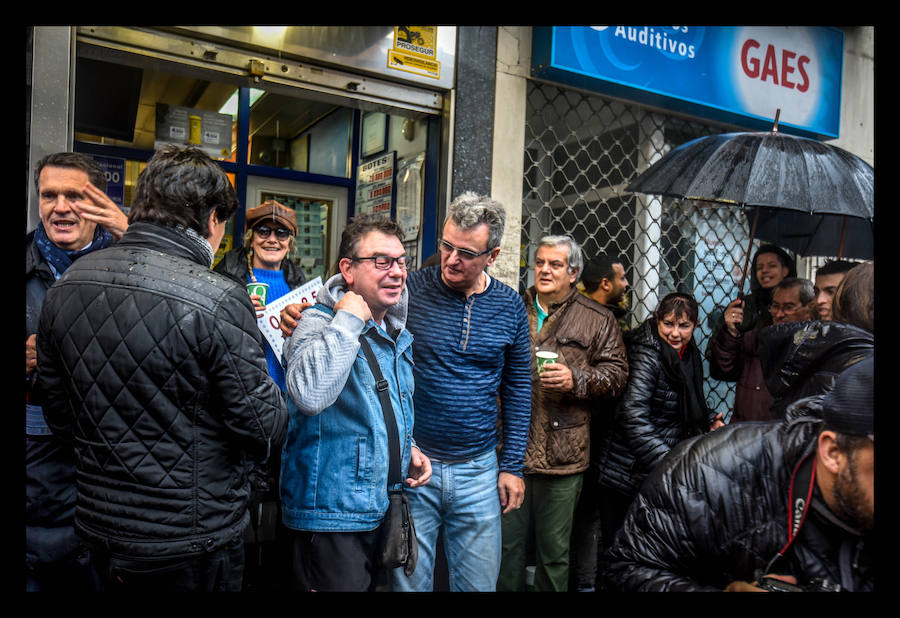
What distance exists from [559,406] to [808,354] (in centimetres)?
137

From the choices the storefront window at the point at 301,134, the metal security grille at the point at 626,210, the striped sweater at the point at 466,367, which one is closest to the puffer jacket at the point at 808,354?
the striped sweater at the point at 466,367

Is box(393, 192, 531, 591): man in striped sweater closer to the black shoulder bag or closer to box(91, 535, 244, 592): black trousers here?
the black shoulder bag

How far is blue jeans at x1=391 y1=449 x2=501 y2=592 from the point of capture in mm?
2811

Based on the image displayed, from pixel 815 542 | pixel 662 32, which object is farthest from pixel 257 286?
pixel 662 32

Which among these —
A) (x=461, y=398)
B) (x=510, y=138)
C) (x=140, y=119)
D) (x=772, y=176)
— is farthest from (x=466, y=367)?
(x=140, y=119)

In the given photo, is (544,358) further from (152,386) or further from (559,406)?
(152,386)

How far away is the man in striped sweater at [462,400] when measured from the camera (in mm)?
2836

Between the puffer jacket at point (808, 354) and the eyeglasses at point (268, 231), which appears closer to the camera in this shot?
the puffer jacket at point (808, 354)

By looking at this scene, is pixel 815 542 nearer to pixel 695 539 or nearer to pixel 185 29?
pixel 695 539

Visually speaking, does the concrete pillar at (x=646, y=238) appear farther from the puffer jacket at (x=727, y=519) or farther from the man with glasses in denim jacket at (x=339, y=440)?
the puffer jacket at (x=727, y=519)

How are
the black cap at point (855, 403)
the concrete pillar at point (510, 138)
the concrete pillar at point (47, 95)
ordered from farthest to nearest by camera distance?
the concrete pillar at point (510, 138)
the concrete pillar at point (47, 95)
the black cap at point (855, 403)

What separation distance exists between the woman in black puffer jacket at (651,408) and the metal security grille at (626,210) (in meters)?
1.34
